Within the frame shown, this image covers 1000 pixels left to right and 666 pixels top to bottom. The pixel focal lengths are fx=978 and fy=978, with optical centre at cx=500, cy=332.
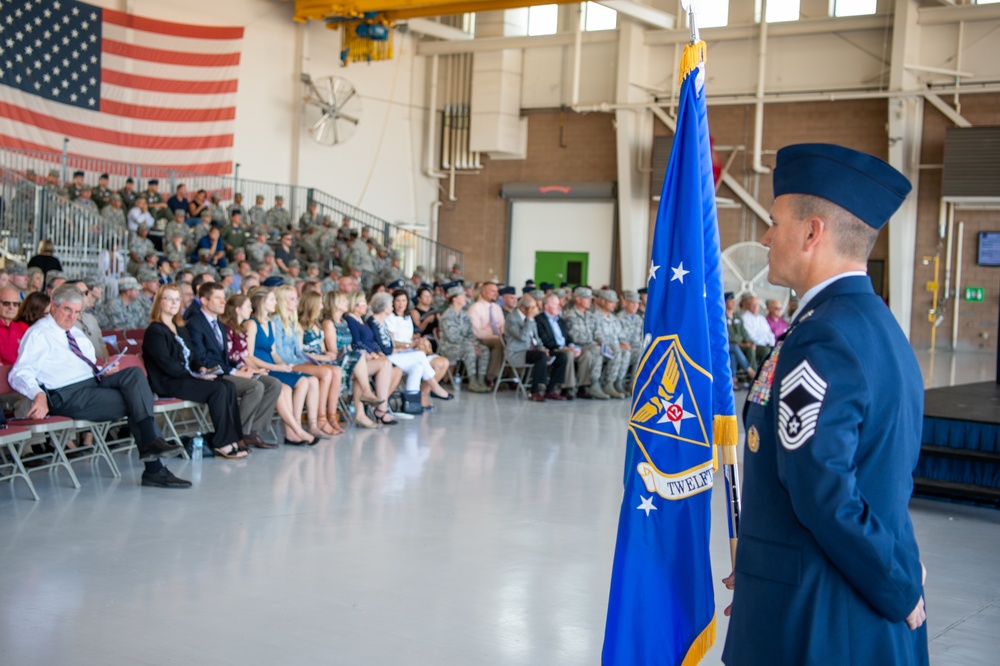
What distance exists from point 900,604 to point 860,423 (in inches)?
12.7

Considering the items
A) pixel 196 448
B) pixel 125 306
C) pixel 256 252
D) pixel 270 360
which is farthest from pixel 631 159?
pixel 196 448

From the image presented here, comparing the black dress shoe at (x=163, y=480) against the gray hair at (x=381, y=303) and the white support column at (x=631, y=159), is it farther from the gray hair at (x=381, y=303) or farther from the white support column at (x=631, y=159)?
the white support column at (x=631, y=159)

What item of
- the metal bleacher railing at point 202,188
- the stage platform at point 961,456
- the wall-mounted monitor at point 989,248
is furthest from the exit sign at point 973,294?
the stage platform at point 961,456

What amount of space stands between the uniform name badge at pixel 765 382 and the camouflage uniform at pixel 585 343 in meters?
9.91

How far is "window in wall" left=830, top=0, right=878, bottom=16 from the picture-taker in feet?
64.2

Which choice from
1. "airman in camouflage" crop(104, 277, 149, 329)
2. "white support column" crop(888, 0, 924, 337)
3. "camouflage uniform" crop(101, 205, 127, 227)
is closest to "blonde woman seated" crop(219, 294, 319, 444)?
"airman in camouflage" crop(104, 277, 149, 329)

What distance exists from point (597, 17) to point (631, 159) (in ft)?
11.6

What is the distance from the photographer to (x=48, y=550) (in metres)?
4.53

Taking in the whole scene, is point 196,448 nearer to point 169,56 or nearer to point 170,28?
point 169,56

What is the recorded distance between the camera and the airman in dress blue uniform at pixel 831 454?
5.57 feet

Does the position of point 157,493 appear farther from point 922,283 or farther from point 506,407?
point 922,283

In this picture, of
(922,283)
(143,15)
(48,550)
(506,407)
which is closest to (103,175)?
(143,15)

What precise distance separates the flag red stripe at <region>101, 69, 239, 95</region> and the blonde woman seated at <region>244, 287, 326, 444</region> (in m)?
11.1

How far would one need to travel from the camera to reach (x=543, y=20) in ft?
75.5
